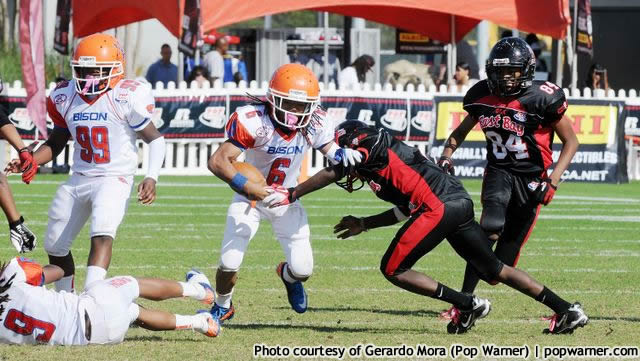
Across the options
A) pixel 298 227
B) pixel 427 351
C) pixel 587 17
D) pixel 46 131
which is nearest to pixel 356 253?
pixel 298 227

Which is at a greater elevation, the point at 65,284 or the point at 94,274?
the point at 94,274

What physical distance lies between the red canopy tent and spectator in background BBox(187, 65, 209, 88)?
2.97 feet

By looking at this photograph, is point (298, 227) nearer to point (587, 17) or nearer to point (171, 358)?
point (171, 358)

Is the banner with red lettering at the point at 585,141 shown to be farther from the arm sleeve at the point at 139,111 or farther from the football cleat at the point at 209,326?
the football cleat at the point at 209,326

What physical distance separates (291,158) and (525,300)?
2078mm

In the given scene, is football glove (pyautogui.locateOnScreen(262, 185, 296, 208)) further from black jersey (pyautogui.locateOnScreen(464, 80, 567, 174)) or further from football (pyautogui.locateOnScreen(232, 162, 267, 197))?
black jersey (pyautogui.locateOnScreen(464, 80, 567, 174))

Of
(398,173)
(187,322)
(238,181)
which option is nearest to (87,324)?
(187,322)

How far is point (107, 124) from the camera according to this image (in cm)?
803

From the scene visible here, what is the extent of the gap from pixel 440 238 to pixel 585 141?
37.1 ft

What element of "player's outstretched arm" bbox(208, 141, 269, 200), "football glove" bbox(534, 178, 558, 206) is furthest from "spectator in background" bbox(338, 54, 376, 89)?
"player's outstretched arm" bbox(208, 141, 269, 200)

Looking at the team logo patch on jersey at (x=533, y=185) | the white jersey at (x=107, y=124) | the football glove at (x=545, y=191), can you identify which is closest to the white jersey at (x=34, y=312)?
the white jersey at (x=107, y=124)

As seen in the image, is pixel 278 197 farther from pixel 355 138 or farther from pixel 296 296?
pixel 296 296

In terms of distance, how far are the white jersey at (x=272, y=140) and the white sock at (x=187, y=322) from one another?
1.20 metres

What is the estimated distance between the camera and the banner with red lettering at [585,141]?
1859cm
